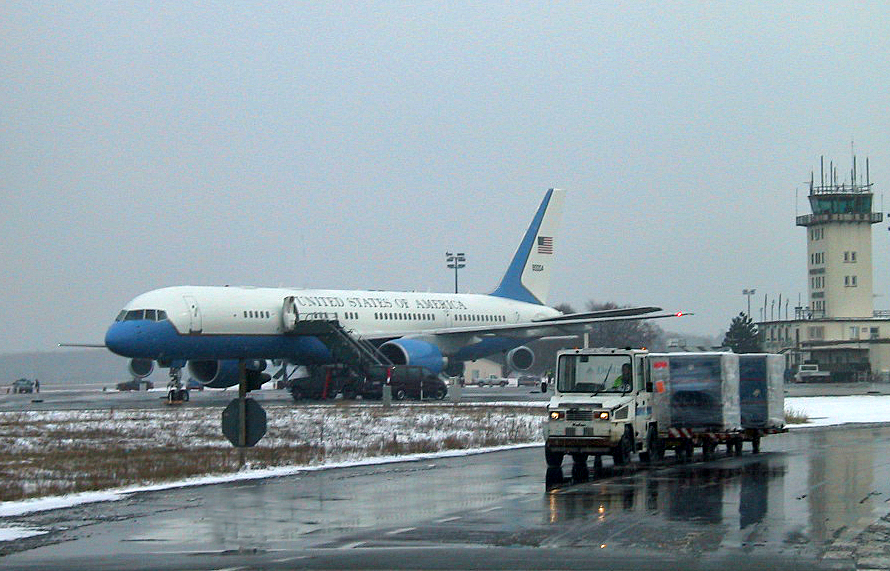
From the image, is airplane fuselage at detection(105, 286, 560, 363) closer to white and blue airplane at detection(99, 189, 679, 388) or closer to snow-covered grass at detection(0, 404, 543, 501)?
white and blue airplane at detection(99, 189, 679, 388)

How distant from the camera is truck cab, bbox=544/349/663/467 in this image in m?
23.2

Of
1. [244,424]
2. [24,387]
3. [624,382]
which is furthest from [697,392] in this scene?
[24,387]

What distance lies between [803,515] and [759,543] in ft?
9.27

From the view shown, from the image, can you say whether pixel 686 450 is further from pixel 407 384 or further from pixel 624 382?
pixel 407 384

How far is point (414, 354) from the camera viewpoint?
56.3 metres

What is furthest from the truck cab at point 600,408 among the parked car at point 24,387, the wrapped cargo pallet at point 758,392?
the parked car at point 24,387

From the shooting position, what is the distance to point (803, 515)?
54.8 ft

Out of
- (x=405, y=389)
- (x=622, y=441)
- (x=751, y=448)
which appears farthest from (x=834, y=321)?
(x=622, y=441)

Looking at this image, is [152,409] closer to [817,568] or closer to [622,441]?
[622,441]

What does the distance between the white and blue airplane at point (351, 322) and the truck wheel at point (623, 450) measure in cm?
2877

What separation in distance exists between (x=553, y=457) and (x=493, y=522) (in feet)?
25.2

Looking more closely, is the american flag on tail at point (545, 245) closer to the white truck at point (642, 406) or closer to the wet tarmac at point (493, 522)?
the white truck at point (642, 406)

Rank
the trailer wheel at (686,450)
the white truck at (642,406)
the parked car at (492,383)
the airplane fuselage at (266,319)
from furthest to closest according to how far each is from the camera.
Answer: the parked car at (492,383)
the airplane fuselage at (266,319)
the trailer wheel at (686,450)
the white truck at (642,406)

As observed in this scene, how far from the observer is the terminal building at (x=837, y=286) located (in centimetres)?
10862
